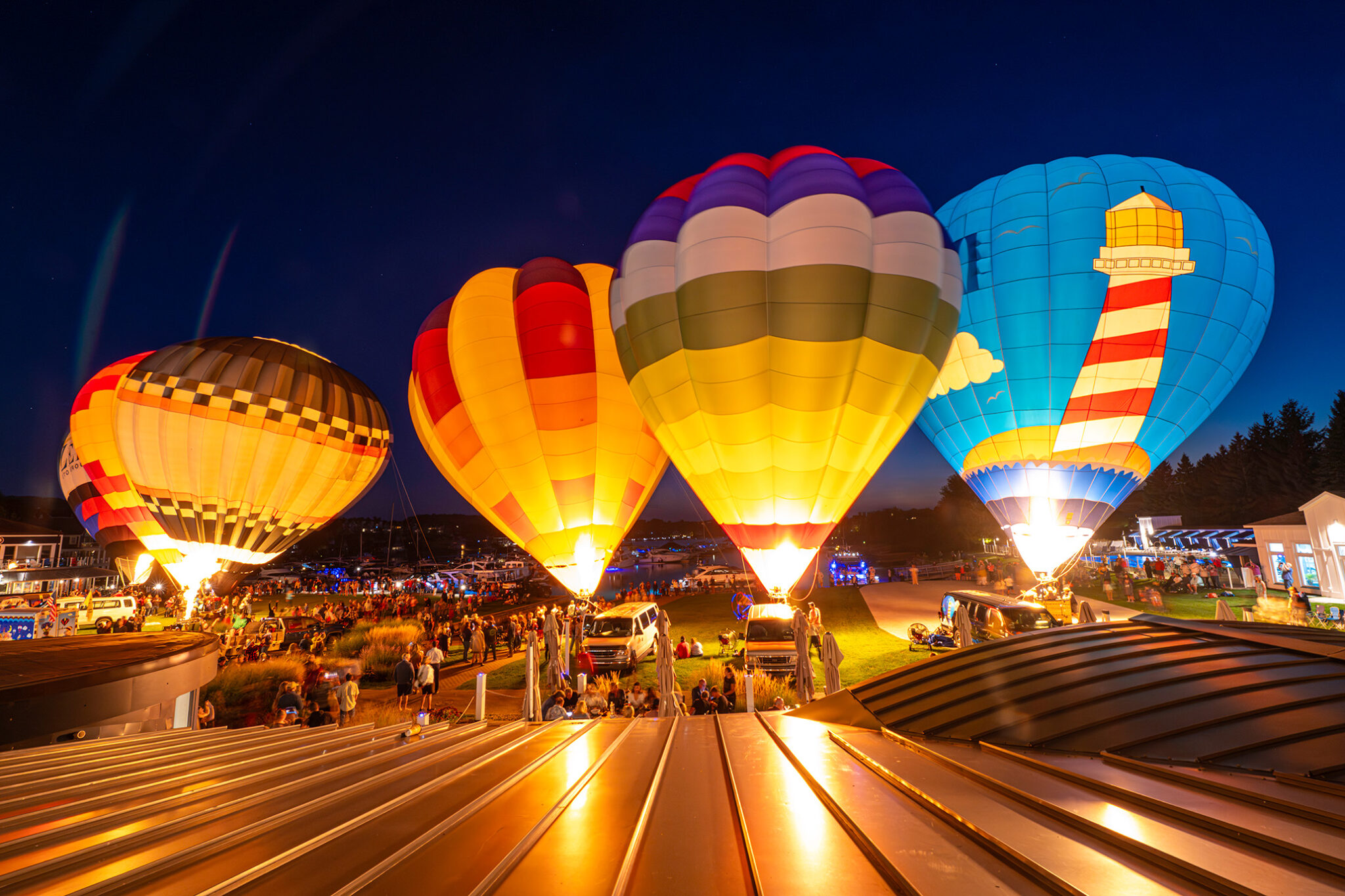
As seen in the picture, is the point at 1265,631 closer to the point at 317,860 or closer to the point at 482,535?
the point at 317,860

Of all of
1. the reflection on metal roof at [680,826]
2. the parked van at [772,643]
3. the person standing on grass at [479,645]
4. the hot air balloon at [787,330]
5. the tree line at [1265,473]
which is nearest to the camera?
the reflection on metal roof at [680,826]

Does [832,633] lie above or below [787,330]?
below

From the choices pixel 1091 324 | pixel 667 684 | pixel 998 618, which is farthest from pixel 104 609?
pixel 1091 324

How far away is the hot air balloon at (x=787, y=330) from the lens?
1017 centimetres

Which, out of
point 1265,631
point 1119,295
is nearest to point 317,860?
point 1265,631

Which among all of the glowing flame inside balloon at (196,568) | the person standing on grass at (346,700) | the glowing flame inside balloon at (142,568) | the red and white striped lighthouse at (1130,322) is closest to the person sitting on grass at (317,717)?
the person standing on grass at (346,700)

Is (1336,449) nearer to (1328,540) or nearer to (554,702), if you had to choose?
(1328,540)

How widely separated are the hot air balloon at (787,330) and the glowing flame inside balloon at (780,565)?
30 millimetres

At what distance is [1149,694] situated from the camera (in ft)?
13.1

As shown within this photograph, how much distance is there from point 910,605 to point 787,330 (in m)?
16.4

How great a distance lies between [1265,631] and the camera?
16.2 ft

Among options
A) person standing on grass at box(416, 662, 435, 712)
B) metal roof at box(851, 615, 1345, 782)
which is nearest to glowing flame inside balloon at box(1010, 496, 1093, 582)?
metal roof at box(851, 615, 1345, 782)

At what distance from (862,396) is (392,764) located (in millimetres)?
9252

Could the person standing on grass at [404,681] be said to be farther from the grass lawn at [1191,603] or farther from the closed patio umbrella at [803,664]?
the grass lawn at [1191,603]
